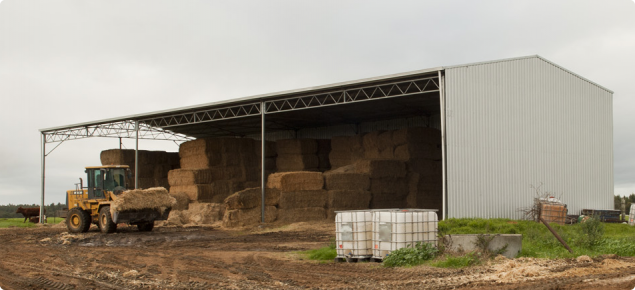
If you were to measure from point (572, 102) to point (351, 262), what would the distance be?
53.2ft

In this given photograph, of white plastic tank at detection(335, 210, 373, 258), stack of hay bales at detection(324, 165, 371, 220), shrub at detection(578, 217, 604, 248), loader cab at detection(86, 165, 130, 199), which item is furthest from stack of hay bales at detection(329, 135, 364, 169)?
white plastic tank at detection(335, 210, 373, 258)

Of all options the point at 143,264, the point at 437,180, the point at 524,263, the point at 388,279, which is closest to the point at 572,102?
the point at 437,180

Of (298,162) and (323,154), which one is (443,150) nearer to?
(298,162)

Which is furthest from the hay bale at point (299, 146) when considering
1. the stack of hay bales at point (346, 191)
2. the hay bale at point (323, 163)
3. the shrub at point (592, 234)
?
the shrub at point (592, 234)

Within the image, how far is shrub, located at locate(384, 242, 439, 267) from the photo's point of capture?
12562 millimetres

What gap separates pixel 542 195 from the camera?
22688 millimetres

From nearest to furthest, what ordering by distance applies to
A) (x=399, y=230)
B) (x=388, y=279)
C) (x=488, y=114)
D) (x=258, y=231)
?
(x=388, y=279) → (x=399, y=230) → (x=488, y=114) → (x=258, y=231)

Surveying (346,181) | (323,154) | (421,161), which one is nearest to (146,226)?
(346,181)

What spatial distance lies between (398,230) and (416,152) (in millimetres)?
17641

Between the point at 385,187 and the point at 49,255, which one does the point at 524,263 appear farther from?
the point at 385,187

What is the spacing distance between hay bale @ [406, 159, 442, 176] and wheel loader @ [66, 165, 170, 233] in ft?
42.5

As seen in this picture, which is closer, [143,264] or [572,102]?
[143,264]

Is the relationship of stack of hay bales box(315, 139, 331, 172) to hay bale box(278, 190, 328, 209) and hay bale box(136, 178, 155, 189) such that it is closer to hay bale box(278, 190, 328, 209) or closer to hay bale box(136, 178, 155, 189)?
hay bale box(278, 190, 328, 209)

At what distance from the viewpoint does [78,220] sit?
24.3 metres
